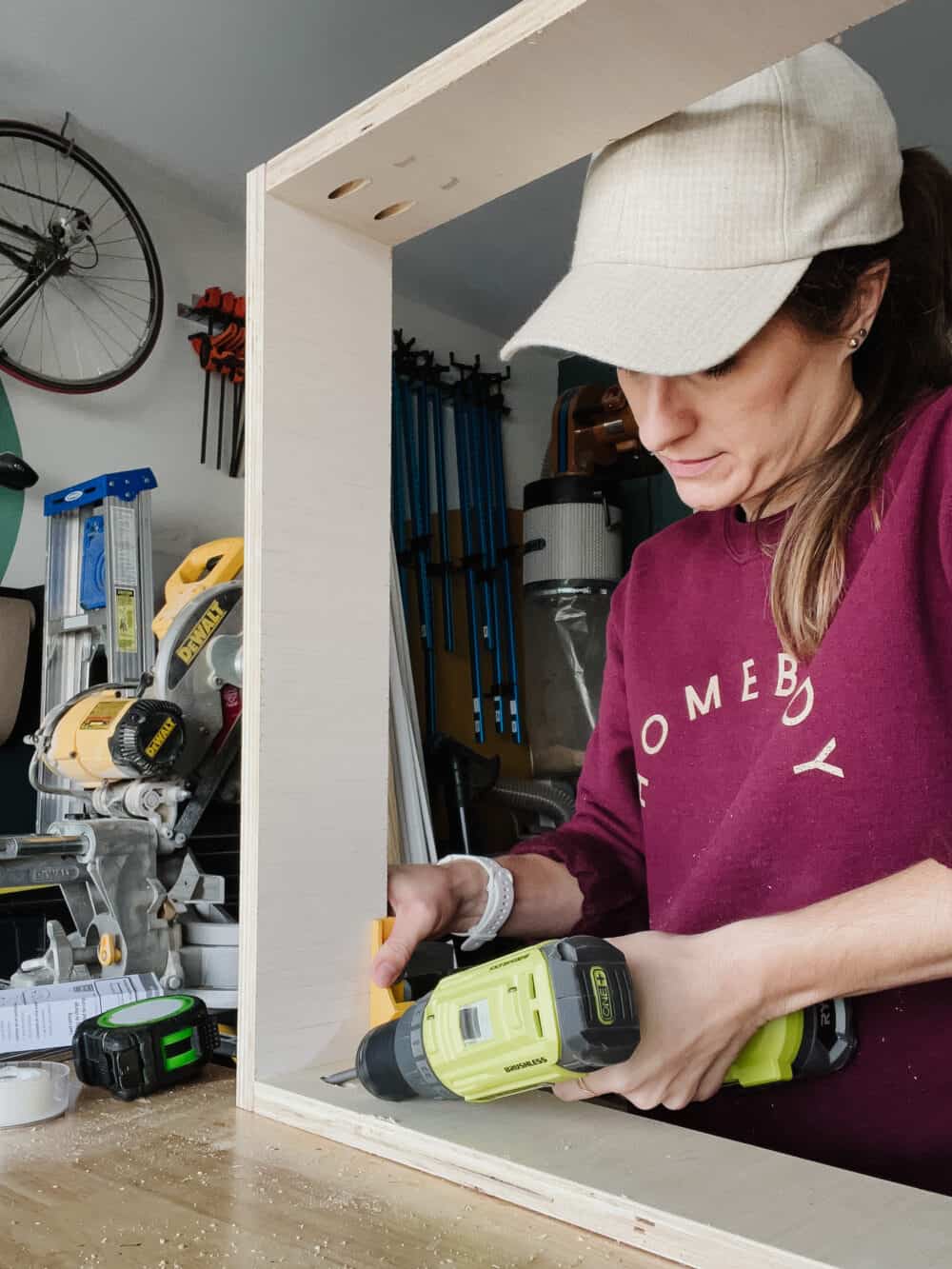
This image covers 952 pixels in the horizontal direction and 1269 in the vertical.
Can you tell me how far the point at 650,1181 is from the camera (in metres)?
0.68

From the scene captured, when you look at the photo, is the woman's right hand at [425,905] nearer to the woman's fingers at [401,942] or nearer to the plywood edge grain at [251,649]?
the woman's fingers at [401,942]

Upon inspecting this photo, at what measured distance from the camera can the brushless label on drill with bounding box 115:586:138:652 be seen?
2.75m

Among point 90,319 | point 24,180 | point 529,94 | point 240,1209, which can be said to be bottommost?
point 240,1209

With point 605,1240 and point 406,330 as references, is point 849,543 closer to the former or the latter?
point 605,1240

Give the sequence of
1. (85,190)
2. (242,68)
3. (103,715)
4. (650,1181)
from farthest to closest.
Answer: (85,190)
(242,68)
(103,715)
(650,1181)

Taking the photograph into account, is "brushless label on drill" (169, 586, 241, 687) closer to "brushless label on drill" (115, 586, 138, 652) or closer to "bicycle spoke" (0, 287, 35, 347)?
"brushless label on drill" (115, 586, 138, 652)

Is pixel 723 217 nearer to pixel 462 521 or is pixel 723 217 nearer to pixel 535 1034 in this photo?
pixel 535 1034

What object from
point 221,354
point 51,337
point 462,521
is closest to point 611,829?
point 51,337

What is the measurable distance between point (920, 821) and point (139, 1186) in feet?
2.03

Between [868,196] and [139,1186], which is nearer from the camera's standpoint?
[139,1186]

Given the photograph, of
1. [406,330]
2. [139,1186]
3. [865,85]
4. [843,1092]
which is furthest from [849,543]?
[406,330]

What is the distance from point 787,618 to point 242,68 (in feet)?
8.80

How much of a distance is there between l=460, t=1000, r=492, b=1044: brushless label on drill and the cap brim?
449mm

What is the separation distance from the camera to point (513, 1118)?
0.81 meters
